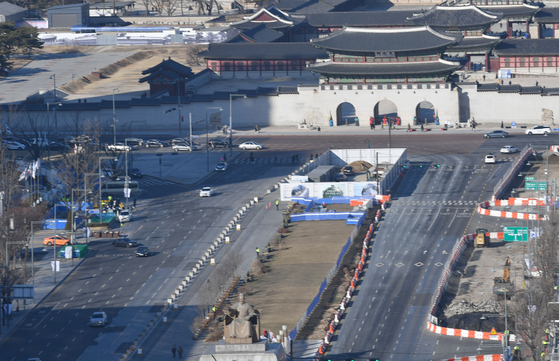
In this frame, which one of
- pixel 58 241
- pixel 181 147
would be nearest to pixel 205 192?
pixel 58 241

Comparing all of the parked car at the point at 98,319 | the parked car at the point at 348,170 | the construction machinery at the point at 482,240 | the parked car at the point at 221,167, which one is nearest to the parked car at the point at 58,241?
the parked car at the point at 98,319

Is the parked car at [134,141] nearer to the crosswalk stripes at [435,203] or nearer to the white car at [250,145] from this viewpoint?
the white car at [250,145]

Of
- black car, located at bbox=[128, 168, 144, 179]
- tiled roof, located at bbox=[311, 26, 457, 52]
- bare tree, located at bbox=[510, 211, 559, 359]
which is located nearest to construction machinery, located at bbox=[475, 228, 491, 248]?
bare tree, located at bbox=[510, 211, 559, 359]

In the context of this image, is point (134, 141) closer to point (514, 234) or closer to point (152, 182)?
point (152, 182)

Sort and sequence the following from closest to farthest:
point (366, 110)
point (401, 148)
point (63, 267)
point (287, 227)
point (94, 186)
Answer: point (63, 267), point (287, 227), point (94, 186), point (401, 148), point (366, 110)

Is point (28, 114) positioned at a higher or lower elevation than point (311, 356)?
higher

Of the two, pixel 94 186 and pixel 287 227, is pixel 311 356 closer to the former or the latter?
pixel 287 227

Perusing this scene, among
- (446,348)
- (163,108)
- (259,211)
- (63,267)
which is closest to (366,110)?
(163,108)
